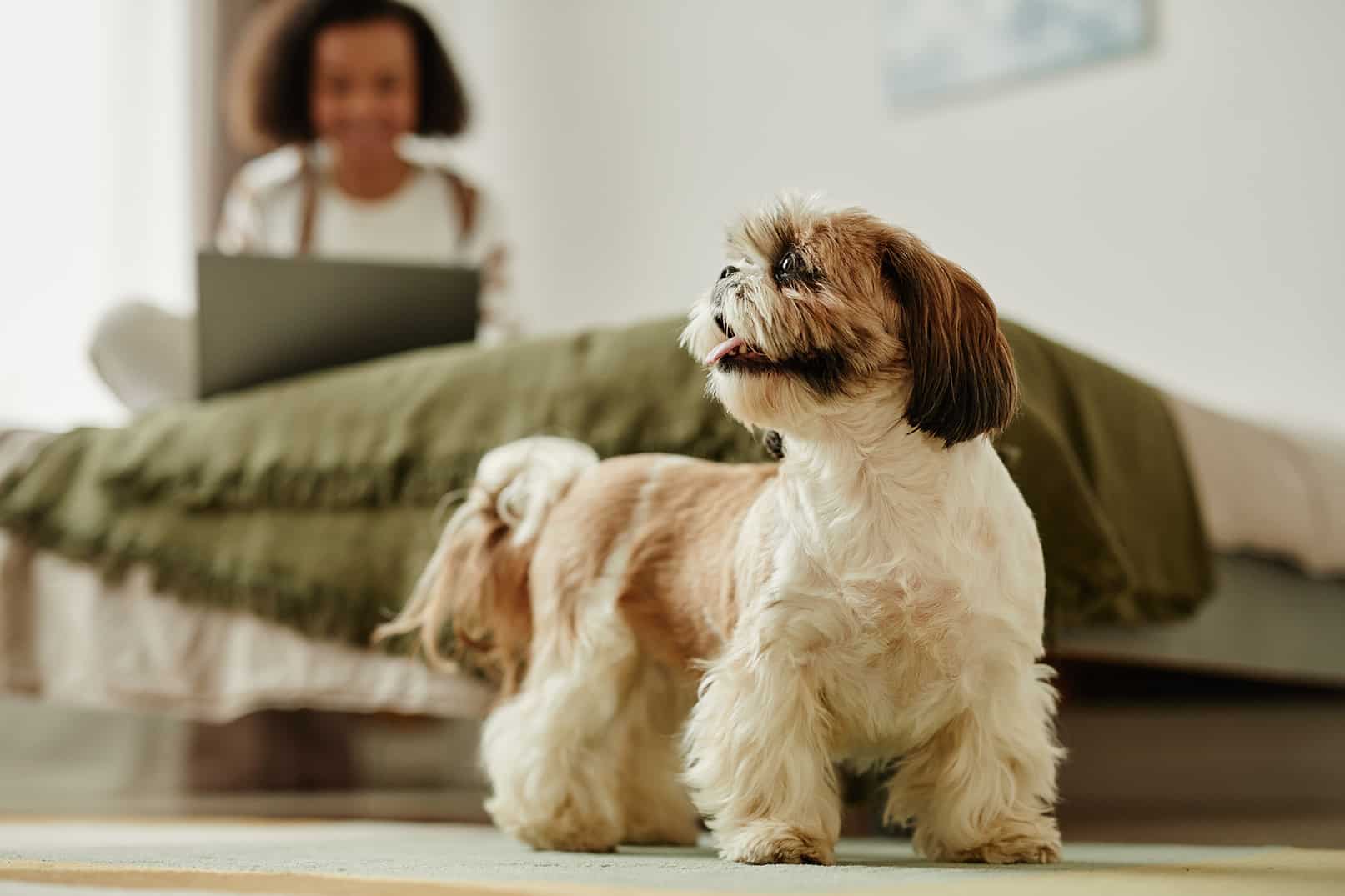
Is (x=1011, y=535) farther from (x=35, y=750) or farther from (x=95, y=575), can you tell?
(x=35, y=750)

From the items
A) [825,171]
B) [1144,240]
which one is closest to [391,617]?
[1144,240]

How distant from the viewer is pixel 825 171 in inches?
161

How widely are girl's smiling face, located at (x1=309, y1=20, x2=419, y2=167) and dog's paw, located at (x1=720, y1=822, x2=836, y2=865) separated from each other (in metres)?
2.65

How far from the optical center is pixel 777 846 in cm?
122

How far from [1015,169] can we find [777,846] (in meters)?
2.77

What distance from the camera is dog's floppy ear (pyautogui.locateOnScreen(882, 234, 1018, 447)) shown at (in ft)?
3.83

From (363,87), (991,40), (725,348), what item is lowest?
(725,348)

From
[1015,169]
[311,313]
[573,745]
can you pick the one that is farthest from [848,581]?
[1015,169]

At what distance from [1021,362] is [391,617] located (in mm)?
903

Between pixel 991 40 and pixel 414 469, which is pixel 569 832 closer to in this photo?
pixel 414 469

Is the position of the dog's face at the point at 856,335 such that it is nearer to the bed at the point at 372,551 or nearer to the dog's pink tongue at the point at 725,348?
the dog's pink tongue at the point at 725,348

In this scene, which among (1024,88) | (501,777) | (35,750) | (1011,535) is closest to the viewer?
(1011,535)

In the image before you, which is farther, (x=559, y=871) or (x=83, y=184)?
(x=83, y=184)

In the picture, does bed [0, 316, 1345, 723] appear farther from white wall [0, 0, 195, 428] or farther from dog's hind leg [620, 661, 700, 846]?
white wall [0, 0, 195, 428]
